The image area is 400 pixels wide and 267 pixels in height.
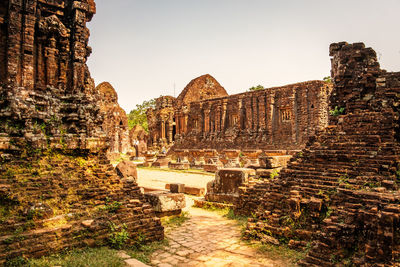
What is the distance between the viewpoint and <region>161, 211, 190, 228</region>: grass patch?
8.02 m

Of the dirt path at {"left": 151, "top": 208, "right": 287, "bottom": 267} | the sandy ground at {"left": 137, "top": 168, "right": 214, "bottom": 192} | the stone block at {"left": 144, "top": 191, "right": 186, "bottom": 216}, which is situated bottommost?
the dirt path at {"left": 151, "top": 208, "right": 287, "bottom": 267}

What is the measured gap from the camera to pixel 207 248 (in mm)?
6234

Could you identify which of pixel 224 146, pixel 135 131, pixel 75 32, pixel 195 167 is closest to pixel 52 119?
pixel 75 32

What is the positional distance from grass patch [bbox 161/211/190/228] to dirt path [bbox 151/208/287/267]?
7.4 inches

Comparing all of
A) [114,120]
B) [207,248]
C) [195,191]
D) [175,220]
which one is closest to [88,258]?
[207,248]

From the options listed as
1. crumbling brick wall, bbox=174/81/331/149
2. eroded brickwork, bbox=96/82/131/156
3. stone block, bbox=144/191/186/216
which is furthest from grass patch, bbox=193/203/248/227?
eroded brickwork, bbox=96/82/131/156

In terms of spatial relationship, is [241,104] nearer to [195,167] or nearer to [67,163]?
[195,167]

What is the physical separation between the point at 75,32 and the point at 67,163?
13.4 ft

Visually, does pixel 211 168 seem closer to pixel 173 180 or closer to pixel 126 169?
pixel 173 180

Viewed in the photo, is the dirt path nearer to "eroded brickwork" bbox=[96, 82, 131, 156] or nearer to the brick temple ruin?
the brick temple ruin

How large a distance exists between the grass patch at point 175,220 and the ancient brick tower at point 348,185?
5.67 ft

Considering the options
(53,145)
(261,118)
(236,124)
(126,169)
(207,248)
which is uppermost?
(261,118)

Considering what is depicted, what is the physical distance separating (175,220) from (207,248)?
2.30 metres

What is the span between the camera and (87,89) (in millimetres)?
9180
